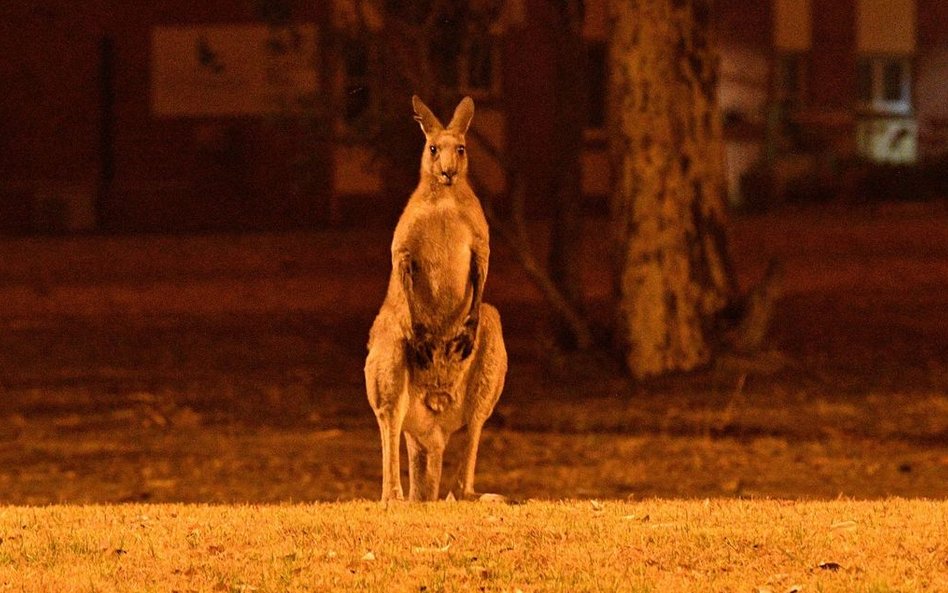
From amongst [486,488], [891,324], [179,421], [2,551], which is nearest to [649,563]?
[2,551]

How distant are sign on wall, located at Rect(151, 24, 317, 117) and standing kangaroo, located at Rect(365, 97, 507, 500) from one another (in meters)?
29.1

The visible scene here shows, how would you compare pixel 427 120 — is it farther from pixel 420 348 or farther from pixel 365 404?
pixel 365 404

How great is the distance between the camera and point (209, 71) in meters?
37.1

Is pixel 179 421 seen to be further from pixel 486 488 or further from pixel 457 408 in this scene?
pixel 457 408

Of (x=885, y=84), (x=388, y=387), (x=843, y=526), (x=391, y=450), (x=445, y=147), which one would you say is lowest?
(x=843, y=526)

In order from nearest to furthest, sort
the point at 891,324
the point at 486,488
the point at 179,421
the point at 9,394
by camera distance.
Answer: the point at 486,488
the point at 179,421
the point at 9,394
the point at 891,324

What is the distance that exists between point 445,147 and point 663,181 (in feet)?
27.4

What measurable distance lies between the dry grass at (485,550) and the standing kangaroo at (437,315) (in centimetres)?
48

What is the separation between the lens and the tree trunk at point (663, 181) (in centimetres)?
1561

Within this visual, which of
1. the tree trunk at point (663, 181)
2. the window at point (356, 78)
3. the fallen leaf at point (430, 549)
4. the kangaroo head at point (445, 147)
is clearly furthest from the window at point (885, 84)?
the fallen leaf at point (430, 549)

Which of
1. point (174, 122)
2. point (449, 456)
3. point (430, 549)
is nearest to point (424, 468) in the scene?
point (430, 549)

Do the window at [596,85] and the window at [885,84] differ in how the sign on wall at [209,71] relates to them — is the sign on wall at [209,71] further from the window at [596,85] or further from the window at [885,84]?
the window at [885,84]

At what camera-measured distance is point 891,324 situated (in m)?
20.0

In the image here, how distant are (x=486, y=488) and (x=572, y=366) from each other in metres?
4.13
